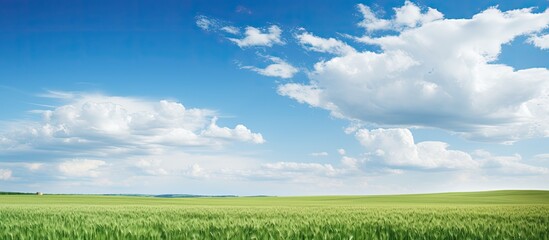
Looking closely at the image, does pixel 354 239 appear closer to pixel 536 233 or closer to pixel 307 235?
pixel 307 235

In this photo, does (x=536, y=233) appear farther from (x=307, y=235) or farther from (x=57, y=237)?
(x=57, y=237)

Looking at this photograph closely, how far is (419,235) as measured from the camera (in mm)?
9766

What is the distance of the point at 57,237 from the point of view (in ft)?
30.5

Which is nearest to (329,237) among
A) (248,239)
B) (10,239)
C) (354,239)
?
(354,239)

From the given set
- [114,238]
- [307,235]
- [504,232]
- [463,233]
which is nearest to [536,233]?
[504,232]

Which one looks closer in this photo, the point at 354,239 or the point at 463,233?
→ the point at 354,239

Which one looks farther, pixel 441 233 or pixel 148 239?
pixel 441 233

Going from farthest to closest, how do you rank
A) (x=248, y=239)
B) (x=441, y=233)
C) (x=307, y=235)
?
(x=441, y=233) → (x=307, y=235) → (x=248, y=239)

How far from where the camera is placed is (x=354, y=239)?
8938 mm

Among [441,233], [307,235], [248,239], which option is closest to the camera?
[248,239]

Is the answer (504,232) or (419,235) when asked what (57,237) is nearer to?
(419,235)

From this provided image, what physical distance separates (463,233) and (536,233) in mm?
1863

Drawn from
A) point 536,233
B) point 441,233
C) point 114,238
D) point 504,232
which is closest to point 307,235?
point 441,233

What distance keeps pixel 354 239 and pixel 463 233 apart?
2.60 meters
